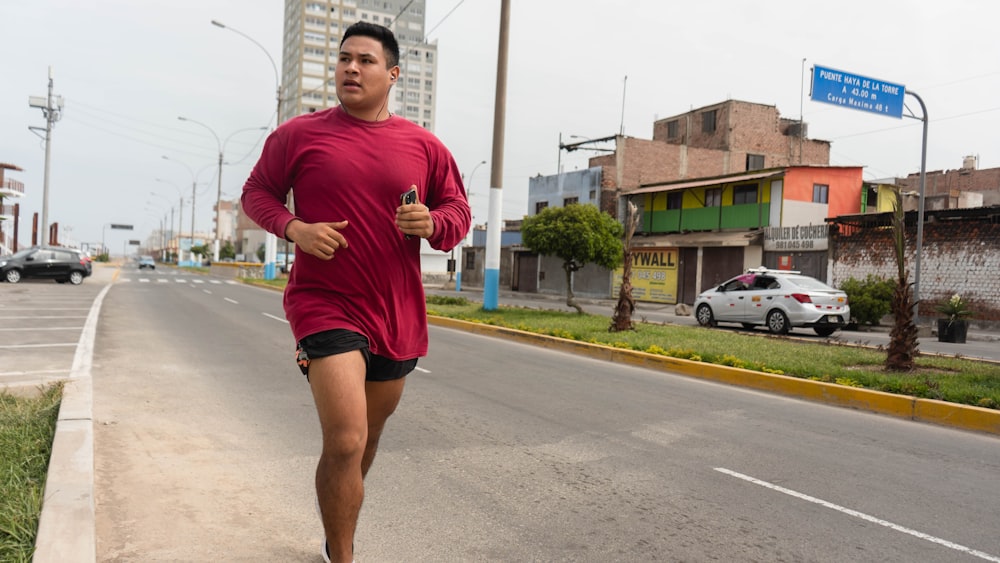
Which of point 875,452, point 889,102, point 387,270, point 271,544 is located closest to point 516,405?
point 875,452

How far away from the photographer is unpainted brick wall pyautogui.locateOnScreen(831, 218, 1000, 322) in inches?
798

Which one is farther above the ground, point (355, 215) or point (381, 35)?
point (381, 35)

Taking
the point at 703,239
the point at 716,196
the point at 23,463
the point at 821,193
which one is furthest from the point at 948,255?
the point at 23,463

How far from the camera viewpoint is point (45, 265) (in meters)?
29.3

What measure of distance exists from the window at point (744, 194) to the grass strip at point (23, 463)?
1162 inches

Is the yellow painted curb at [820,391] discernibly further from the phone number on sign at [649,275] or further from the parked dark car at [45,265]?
the parked dark car at [45,265]

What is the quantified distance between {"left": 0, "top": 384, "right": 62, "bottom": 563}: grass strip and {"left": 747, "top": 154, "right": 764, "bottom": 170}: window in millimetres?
43198

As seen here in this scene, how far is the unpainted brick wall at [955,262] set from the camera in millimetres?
20266

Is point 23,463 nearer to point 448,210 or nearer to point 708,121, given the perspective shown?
point 448,210

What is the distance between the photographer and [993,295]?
20281mm

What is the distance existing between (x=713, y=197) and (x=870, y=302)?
47.2ft

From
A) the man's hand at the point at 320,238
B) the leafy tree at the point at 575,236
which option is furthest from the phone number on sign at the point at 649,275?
the man's hand at the point at 320,238

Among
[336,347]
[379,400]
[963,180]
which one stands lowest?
[379,400]

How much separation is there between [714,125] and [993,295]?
26.8 metres
